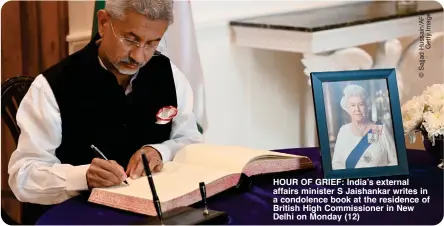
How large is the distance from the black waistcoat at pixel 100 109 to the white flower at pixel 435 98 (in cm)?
65

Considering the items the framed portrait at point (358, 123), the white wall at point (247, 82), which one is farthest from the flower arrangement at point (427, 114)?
the white wall at point (247, 82)

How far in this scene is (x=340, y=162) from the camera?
172cm

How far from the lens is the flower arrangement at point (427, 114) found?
71.9 inches

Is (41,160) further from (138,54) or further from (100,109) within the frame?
(138,54)

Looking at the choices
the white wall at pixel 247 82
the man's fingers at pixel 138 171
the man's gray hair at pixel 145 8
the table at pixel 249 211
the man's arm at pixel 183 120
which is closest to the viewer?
the table at pixel 249 211

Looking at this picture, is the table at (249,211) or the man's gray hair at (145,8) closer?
the table at (249,211)

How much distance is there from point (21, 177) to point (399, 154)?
844 millimetres

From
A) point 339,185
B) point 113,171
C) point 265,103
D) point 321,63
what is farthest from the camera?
point 265,103

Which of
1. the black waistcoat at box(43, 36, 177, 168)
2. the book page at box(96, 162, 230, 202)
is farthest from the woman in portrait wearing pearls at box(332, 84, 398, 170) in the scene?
the black waistcoat at box(43, 36, 177, 168)

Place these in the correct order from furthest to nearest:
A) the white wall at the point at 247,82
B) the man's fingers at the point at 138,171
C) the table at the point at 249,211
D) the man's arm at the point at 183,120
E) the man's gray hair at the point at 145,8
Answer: the white wall at the point at 247,82
the man's arm at the point at 183,120
the man's gray hair at the point at 145,8
the man's fingers at the point at 138,171
the table at the point at 249,211

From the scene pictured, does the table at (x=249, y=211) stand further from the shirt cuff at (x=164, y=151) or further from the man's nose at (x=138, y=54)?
the man's nose at (x=138, y=54)

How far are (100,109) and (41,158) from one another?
21 cm

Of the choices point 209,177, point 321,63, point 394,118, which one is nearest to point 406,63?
point 321,63

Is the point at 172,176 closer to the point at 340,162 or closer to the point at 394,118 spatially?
the point at 340,162
